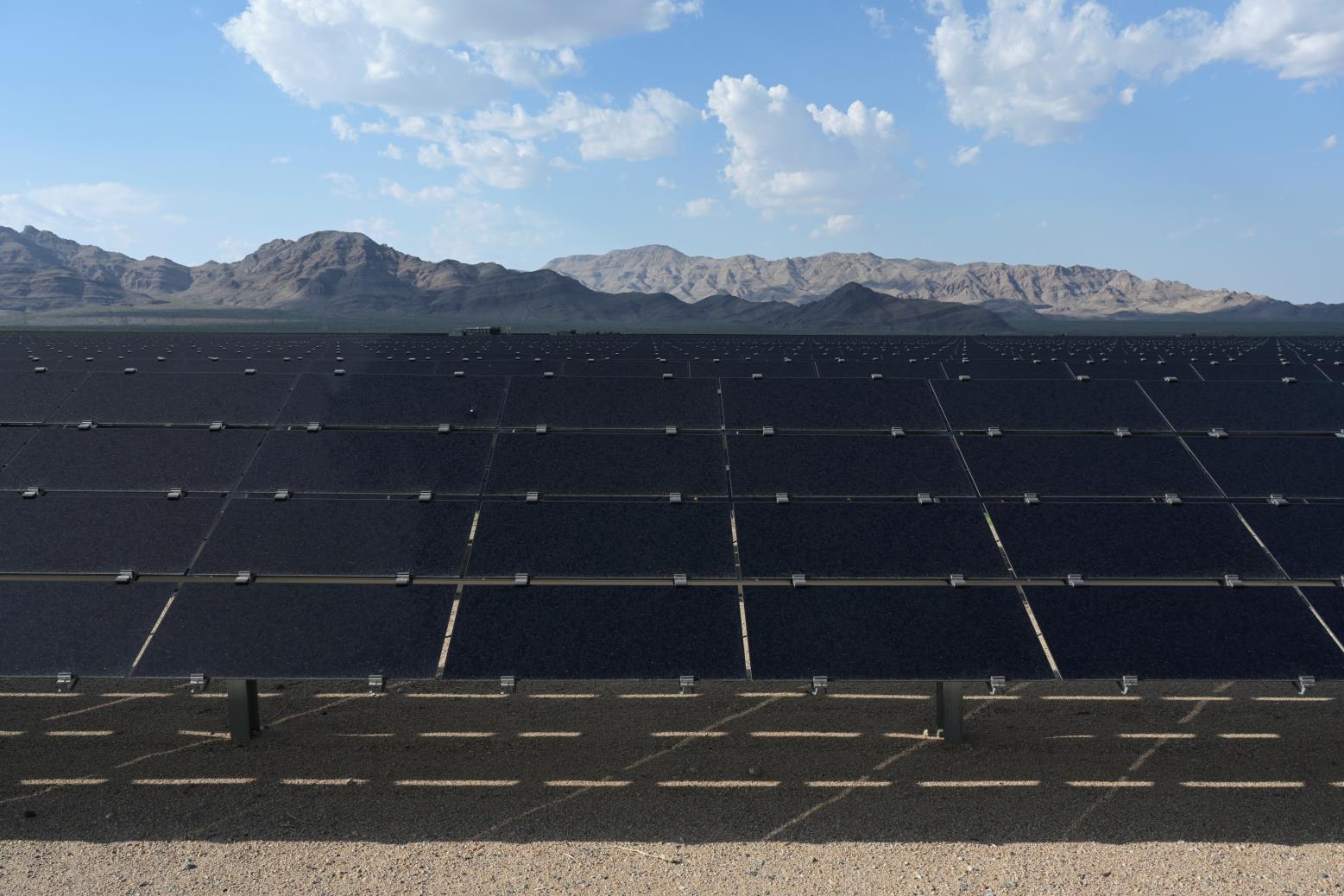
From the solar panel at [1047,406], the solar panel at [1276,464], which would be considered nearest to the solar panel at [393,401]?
the solar panel at [1047,406]

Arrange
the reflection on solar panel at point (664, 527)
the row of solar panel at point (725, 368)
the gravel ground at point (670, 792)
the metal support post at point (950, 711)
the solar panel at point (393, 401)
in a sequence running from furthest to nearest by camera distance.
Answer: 1. the row of solar panel at point (725, 368)
2. the solar panel at point (393, 401)
3. the metal support post at point (950, 711)
4. the reflection on solar panel at point (664, 527)
5. the gravel ground at point (670, 792)

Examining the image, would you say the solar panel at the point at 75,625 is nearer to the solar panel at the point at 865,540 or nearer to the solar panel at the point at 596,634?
the solar panel at the point at 596,634

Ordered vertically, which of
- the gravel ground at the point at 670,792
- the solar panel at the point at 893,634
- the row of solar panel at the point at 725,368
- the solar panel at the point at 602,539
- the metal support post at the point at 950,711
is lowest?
the gravel ground at the point at 670,792

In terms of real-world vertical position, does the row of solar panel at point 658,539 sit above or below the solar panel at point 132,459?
below

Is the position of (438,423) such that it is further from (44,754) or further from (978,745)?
(978,745)

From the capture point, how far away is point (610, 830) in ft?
31.0

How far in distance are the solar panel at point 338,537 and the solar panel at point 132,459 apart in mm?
1082

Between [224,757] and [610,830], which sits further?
[224,757]

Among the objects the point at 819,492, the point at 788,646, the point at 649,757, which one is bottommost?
the point at 649,757

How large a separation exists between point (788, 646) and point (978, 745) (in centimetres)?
332

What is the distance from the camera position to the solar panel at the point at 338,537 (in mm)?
10773

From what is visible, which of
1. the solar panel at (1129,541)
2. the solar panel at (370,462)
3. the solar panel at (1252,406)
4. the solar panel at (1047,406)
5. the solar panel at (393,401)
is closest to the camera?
the solar panel at (1129,541)

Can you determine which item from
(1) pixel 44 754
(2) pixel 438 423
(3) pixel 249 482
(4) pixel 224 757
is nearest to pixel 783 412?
(2) pixel 438 423

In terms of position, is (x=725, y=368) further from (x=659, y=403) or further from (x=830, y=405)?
(x=659, y=403)
